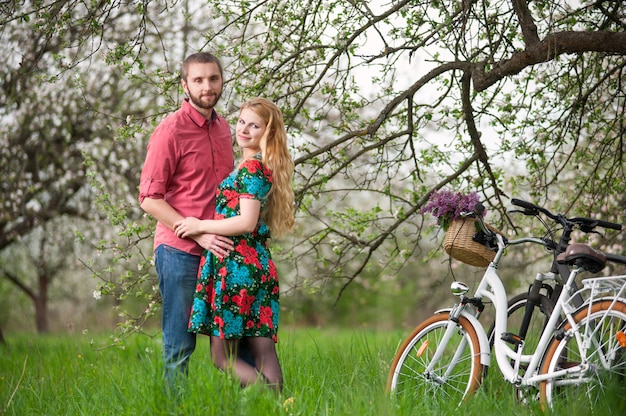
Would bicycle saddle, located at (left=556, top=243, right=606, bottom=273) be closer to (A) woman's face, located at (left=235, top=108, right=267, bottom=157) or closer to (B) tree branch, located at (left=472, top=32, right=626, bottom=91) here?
(A) woman's face, located at (left=235, top=108, right=267, bottom=157)

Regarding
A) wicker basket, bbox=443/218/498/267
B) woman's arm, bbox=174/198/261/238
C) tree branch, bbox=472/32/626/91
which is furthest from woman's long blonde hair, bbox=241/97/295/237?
tree branch, bbox=472/32/626/91

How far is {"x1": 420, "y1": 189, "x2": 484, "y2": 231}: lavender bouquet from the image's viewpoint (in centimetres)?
371

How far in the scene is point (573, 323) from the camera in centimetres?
314

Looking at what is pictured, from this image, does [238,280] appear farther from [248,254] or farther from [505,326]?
[505,326]

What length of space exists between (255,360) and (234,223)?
2.12ft

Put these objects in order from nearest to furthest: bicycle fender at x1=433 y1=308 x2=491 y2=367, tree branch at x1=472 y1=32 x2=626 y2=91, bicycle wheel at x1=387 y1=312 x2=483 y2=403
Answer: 1. bicycle fender at x1=433 y1=308 x2=491 y2=367
2. bicycle wheel at x1=387 y1=312 x2=483 y2=403
3. tree branch at x1=472 y1=32 x2=626 y2=91

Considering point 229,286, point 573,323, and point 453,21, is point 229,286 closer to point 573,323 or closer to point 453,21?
point 573,323

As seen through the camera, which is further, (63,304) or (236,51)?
(63,304)

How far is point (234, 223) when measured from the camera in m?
3.24

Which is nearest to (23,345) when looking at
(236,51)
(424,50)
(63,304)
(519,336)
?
(63,304)

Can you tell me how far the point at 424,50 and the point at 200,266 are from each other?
8.74ft

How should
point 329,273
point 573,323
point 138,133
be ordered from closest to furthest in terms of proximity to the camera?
1. point 573,323
2. point 138,133
3. point 329,273

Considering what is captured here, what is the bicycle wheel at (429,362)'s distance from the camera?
3.66 metres

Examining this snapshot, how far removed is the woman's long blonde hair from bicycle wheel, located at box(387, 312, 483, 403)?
0.98 m
